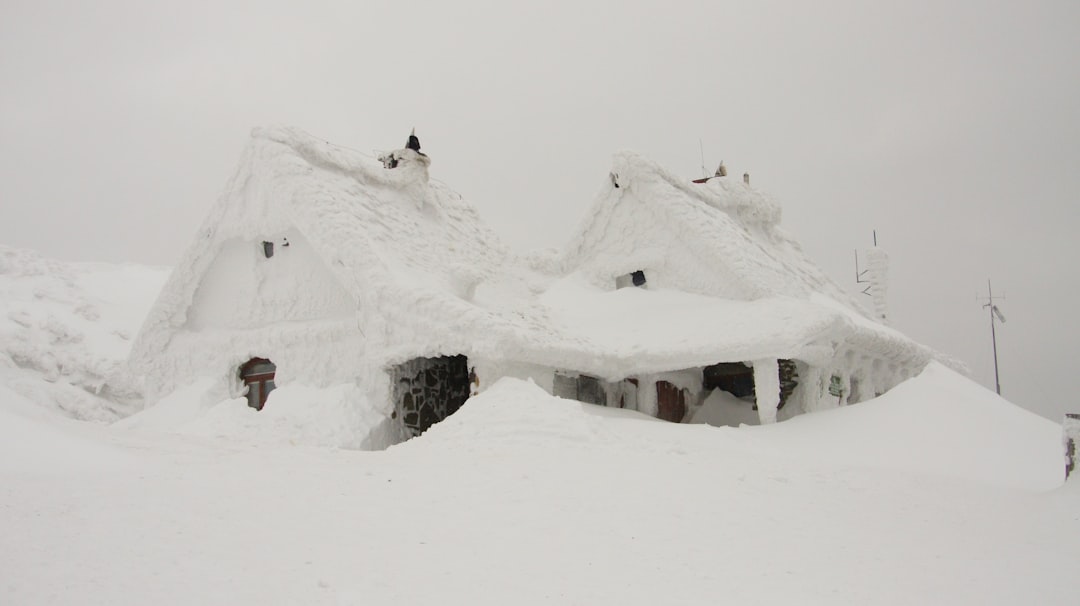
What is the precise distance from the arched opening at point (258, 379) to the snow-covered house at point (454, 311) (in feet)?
0.10

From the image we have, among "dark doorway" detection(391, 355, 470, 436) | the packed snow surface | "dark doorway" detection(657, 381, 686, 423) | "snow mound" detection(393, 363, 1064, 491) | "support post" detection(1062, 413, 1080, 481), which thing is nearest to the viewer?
the packed snow surface

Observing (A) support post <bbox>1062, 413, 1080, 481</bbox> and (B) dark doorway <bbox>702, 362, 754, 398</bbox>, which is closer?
(A) support post <bbox>1062, 413, 1080, 481</bbox>

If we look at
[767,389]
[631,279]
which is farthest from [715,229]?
[767,389]

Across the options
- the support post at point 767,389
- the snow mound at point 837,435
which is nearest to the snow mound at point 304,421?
the snow mound at point 837,435

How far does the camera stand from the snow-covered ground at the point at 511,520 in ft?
15.3

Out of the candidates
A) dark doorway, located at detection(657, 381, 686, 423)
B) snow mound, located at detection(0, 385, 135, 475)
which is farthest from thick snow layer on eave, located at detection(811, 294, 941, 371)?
snow mound, located at detection(0, 385, 135, 475)

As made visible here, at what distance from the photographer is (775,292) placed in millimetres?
16562

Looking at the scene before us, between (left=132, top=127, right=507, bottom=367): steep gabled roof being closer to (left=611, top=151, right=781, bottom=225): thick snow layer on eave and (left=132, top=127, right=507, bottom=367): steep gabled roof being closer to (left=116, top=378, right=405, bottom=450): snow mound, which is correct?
(left=116, top=378, right=405, bottom=450): snow mound

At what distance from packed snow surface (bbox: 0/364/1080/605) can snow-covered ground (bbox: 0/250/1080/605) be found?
23 mm

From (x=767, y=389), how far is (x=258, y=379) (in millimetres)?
9736

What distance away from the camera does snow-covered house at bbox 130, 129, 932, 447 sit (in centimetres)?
1303

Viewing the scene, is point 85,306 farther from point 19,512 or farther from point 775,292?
point 19,512

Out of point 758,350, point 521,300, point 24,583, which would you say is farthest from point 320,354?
point 24,583

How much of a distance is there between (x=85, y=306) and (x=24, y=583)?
1060 inches
